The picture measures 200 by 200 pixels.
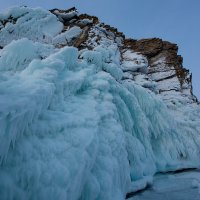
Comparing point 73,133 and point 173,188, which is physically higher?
point 73,133

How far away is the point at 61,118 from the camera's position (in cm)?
512

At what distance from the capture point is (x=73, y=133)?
4.93m

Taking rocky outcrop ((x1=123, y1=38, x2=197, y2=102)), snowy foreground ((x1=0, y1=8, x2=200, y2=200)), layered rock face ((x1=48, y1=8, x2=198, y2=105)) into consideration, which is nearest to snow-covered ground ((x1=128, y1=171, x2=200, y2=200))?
snowy foreground ((x1=0, y1=8, x2=200, y2=200))

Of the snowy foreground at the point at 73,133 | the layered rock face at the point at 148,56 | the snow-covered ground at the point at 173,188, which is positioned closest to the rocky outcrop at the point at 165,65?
the layered rock face at the point at 148,56

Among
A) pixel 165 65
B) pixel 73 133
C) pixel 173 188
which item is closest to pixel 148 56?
pixel 165 65

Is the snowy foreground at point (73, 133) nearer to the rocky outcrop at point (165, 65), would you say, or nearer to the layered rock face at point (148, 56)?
the layered rock face at point (148, 56)

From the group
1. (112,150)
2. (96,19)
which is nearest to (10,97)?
(112,150)

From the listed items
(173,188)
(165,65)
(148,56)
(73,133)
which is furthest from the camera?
(148,56)

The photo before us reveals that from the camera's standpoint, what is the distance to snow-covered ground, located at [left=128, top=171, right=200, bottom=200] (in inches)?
261

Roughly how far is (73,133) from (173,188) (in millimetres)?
3899

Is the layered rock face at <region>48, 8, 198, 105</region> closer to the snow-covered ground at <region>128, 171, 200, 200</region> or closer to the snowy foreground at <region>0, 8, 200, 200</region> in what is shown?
the snowy foreground at <region>0, 8, 200, 200</region>

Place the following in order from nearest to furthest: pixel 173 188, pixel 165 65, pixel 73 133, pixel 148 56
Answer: pixel 73 133 → pixel 173 188 → pixel 165 65 → pixel 148 56

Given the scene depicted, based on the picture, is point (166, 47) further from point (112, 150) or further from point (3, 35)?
point (112, 150)

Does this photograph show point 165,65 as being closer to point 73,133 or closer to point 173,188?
point 173,188
